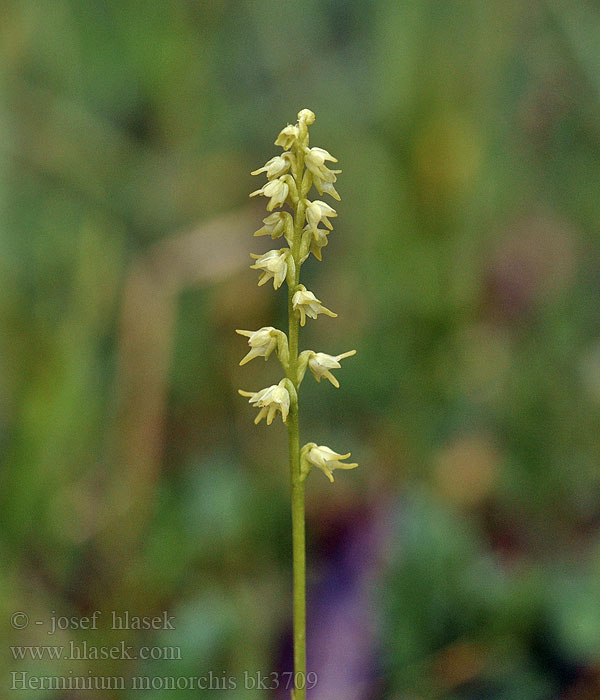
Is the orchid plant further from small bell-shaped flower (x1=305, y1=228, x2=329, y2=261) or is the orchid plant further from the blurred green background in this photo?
the blurred green background

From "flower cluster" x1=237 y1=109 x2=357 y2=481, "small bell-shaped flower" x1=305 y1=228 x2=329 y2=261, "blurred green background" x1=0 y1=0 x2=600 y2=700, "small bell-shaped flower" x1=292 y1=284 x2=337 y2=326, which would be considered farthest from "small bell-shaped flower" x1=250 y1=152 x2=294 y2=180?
"blurred green background" x1=0 y1=0 x2=600 y2=700

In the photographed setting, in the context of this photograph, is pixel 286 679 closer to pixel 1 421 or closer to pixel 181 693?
pixel 181 693

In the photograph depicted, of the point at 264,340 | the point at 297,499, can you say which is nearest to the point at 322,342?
the point at 264,340

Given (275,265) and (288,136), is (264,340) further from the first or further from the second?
(288,136)

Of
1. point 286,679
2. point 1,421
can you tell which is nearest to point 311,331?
point 1,421

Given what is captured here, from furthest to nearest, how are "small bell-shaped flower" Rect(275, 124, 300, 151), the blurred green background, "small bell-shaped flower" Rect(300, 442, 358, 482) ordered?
the blurred green background, "small bell-shaped flower" Rect(300, 442, 358, 482), "small bell-shaped flower" Rect(275, 124, 300, 151)

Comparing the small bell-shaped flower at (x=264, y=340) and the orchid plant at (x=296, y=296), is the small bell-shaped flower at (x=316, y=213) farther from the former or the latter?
the small bell-shaped flower at (x=264, y=340)
